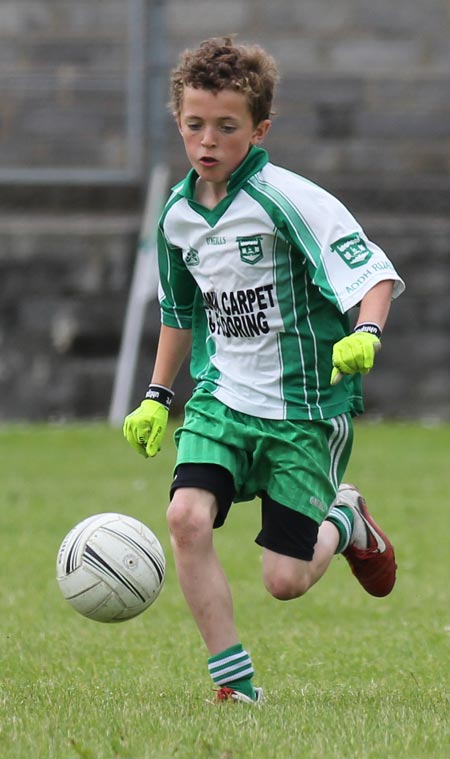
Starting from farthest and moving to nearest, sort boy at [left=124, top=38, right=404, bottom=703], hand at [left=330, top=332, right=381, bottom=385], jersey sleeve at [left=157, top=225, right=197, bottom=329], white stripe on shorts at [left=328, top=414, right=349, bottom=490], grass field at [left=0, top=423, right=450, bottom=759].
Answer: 1. jersey sleeve at [left=157, top=225, right=197, bottom=329]
2. white stripe on shorts at [left=328, top=414, right=349, bottom=490]
3. boy at [left=124, top=38, right=404, bottom=703]
4. hand at [left=330, top=332, right=381, bottom=385]
5. grass field at [left=0, top=423, right=450, bottom=759]

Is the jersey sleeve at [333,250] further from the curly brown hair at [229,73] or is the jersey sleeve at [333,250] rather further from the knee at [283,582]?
the knee at [283,582]

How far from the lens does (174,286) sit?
509 cm

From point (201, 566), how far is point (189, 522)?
0.48 feet

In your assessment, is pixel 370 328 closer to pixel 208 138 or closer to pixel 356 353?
pixel 356 353

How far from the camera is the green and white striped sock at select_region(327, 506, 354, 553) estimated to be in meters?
5.20

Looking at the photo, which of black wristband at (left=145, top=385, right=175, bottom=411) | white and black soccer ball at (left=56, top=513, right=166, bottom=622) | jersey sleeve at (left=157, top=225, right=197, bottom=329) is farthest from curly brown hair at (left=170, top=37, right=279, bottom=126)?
white and black soccer ball at (left=56, top=513, right=166, bottom=622)

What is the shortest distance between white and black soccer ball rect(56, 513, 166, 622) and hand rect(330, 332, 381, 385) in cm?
95

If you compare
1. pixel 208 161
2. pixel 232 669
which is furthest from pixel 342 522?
pixel 208 161

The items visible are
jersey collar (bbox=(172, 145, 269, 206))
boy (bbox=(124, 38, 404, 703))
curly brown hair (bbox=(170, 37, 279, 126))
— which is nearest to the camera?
boy (bbox=(124, 38, 404, 703))

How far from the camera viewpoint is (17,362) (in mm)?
15734

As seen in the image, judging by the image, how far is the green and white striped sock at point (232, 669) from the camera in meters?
4.52

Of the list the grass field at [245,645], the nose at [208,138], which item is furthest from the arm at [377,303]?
the grass field at [245,645]

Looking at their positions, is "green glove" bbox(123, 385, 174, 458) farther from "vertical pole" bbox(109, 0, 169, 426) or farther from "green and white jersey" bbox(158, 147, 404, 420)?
"vertical pole" bbox(109, 0, 169, 426)

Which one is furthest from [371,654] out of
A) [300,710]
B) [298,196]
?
[298,196]
